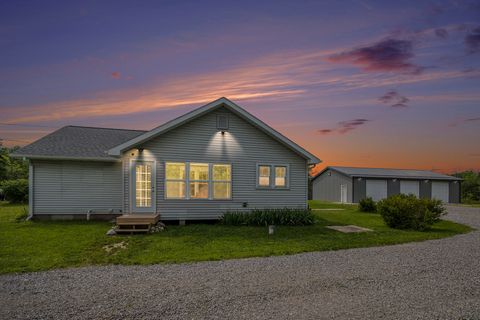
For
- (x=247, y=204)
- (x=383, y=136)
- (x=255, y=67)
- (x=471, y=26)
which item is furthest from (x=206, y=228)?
(x=383, y=136)

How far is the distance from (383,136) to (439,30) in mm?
10507

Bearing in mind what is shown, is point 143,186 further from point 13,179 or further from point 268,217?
point 13,179

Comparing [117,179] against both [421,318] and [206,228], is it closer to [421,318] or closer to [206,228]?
[206,228]

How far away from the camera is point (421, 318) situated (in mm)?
4285

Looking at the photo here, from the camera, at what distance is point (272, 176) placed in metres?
15.0

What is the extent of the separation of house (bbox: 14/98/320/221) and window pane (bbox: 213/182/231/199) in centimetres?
5

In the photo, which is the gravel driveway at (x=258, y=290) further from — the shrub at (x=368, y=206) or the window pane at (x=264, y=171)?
the shrub at (x=368, y=206)

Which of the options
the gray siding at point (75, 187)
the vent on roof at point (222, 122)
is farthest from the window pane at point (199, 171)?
the gray siding at point (75, 187)

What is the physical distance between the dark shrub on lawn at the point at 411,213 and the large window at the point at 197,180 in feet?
24.4

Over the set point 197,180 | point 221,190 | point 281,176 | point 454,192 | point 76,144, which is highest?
point 76,144

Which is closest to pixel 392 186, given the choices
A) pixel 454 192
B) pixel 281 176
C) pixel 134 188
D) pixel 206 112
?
pixel 454 192

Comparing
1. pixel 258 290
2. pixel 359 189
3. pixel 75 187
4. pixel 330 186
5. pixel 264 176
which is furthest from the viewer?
pixel 330 186

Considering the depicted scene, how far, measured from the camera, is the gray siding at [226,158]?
13492 mm

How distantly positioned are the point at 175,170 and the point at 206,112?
9.67 feet
